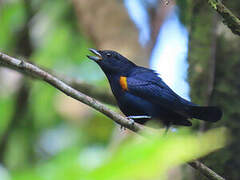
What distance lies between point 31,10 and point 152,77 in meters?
2.87

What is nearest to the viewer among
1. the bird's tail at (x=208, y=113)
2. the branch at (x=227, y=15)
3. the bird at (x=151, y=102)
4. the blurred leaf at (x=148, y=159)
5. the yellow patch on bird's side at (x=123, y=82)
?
the blurred leaf at (x=148, y=159)

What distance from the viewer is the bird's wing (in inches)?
159

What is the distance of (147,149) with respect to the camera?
45.2 inches

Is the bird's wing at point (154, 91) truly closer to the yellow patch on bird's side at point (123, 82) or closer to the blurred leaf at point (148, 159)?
the yellow patch on bird's side at point (123, 82)

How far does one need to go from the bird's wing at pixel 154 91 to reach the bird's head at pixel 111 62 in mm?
267

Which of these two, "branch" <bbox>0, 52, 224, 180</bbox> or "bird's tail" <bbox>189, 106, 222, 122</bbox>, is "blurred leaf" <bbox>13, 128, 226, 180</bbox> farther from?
"bird's tail" <bbox>189, 106, 222, 122</bbox>

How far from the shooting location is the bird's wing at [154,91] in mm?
4043

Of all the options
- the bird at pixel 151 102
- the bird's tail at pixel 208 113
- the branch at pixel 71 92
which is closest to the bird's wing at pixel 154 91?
the bird at pixel 151 102

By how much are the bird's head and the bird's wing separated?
0.88 feet

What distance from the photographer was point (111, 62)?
477 cm

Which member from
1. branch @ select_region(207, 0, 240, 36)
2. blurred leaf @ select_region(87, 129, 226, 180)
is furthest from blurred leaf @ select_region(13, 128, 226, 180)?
branch @ select_region(207, 0, 240, 36)

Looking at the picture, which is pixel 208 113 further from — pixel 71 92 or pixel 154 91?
pixel 71 92

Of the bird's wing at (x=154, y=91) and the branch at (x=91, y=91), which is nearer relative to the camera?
the bird's wing at (x=154, y=91)

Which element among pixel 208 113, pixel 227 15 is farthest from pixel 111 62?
pixel 227 15
